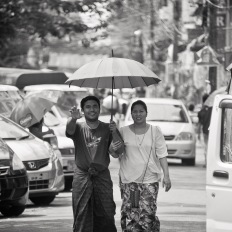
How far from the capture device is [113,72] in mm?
9992

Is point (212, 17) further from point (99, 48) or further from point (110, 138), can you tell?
point (99, 48)

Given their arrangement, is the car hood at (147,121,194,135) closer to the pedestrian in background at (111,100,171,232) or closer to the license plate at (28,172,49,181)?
the license plate at (28,172,49,181)

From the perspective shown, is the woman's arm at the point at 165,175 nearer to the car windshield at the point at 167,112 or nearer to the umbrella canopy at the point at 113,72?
the umbrella canopy at the point at 113,72

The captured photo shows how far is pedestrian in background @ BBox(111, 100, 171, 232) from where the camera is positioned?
9.97 m

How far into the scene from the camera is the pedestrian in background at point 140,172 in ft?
32.7

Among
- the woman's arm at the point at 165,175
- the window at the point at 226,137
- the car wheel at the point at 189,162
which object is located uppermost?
the window at the point at 226,137

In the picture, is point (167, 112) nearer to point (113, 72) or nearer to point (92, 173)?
point (113, 72)

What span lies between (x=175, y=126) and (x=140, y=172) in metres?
16.1

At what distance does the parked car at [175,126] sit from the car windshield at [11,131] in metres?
10.0

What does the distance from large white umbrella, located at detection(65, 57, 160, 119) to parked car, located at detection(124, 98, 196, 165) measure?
14760 millimetres

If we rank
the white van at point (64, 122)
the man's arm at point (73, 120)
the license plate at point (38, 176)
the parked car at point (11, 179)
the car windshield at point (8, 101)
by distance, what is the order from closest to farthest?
the man's arm at point (73, 120), the parked car at point (11, 179), the license plate at point (38, 176), the white van at point (64, 122), the car windshield at point (8, 101)

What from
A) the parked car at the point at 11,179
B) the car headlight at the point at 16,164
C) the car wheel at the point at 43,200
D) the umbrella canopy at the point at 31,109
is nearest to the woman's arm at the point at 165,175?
the parked car at the point at 11,179

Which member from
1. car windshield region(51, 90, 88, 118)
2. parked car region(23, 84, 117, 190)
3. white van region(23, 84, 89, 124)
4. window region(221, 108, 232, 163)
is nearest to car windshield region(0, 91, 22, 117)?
parked car region(23, 84, 117, 190)

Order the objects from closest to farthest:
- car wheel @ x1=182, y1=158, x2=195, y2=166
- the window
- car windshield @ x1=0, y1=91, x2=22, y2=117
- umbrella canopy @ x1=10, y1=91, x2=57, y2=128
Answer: the window
umbrella canopy @ x1=10, y1=91, x2=57, y2=128
car windshield @ x1=0, y1=91, x2=22, y2=117
car wheel @ x1=182, y1=158, x2=195, y2=166
